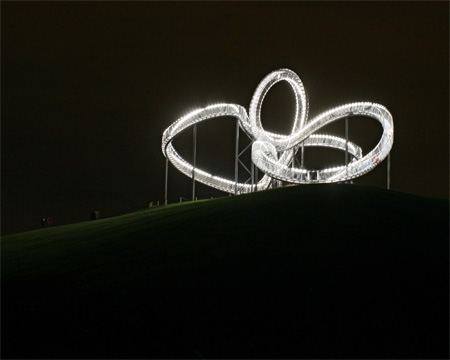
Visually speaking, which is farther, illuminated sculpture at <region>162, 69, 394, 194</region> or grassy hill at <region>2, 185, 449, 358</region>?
illuminated sculpture at <region>162, 69, 394, 194</region>

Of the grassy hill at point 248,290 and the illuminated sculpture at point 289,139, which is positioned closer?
the grassy hill at point 248,290

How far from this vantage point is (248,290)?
38.1ft

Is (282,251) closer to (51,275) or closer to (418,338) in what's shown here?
(418,338)

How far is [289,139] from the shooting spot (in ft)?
117

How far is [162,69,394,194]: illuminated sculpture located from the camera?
2988 cm

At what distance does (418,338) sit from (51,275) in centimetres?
1073

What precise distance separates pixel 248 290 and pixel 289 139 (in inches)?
994

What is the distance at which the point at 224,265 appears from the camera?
43.4 feet

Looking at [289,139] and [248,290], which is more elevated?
[289,139]

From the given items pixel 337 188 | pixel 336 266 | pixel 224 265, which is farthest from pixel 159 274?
pixel 337 188

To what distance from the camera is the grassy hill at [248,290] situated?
9.53 m

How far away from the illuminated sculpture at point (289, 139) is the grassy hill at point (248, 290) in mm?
11456

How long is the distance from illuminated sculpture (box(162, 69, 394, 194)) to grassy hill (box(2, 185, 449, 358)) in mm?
11456

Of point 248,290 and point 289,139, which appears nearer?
point 248,290
